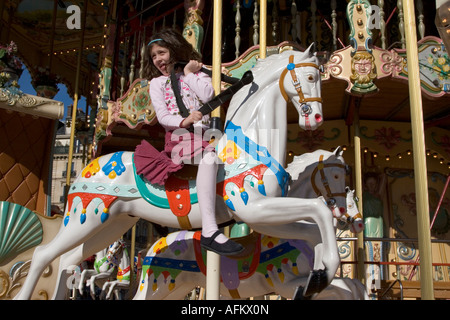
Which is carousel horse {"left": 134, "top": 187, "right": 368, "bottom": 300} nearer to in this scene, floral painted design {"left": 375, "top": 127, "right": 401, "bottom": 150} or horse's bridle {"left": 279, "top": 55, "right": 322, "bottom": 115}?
horse's bridle {"left": 279, "top": 55, "right": 322, "bottom": 115}

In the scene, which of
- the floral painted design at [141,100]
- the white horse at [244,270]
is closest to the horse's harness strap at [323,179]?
the white horse at [244,270]

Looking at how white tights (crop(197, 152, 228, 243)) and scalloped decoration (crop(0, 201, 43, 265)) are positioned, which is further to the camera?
scalloped decoration (crop(0, 201, 43, 265))

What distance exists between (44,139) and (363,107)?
5.47m

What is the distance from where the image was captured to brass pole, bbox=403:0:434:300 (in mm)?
3279

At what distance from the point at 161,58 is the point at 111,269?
16.8ft

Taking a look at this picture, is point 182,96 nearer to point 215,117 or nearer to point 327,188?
point 215,117

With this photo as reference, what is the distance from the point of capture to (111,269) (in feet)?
27.7

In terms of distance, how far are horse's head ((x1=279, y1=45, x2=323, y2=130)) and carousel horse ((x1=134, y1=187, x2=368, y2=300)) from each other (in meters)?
1.36

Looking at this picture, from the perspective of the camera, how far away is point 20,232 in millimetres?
5332


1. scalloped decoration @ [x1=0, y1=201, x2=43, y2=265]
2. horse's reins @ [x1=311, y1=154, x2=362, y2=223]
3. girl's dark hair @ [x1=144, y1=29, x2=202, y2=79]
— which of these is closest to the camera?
girl's dark hair @ [x1=144, y1=29, x2=202, y2=79]

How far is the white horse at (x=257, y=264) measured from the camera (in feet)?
15.0

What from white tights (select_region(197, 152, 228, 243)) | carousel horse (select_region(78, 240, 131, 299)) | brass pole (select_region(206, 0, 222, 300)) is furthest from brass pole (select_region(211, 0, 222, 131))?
carousel horse (select_region(78, 240, 131, 299))
